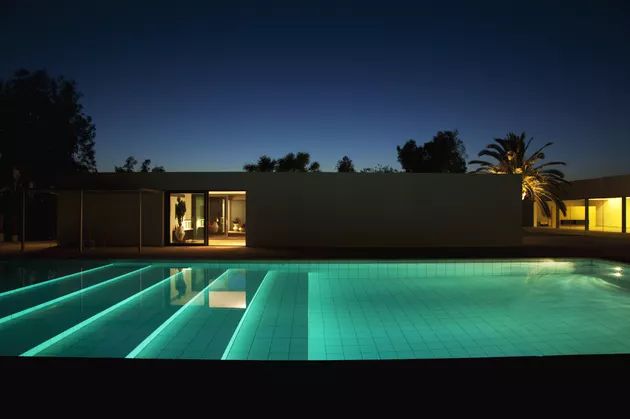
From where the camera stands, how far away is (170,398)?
205cm

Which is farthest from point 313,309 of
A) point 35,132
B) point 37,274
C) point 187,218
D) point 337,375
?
point 35,132

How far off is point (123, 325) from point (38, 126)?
1534 centimetres

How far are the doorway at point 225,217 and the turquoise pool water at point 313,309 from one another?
6.31 meters

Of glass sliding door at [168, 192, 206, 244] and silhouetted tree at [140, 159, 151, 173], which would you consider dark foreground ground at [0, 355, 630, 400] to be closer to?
glass sliding door at [168, 192, 206, 244]

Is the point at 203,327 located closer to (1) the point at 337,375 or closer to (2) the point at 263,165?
(1) the point at 337,375

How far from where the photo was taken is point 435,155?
2975cm

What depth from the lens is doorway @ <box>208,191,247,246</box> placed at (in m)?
15.0

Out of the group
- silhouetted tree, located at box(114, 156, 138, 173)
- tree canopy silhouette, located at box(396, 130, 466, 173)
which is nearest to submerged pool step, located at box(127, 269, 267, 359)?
tree canopy silhouette, located at box(396, 130, 466, 173)

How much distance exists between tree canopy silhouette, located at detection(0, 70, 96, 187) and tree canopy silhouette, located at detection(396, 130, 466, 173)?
67.7 ft

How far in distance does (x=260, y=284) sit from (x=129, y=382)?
480 cm

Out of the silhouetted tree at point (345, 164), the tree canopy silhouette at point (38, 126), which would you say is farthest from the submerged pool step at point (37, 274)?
the silhouetted tree at point (345, 164)

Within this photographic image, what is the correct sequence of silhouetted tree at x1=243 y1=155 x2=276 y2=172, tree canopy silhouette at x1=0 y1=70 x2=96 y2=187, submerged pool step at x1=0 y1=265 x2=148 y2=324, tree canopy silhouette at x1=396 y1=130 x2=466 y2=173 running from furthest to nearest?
tree canopy silhouette at x1=396 y1=130 x2=466 y2=173
silhouetted tree at x1=243 y1=155 x2=276 y2=172
tree canopy silhouette at x1=0 y1=70 x2=96 y2=187
submerged pool step at x1=0 y1=265 x2=148 y2=324

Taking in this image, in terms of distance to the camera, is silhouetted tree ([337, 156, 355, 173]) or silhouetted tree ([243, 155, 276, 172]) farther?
silhouetted tree ([337, 156, 355, 173])

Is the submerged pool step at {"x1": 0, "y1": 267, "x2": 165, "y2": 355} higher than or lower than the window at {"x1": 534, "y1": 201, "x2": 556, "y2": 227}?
lower
